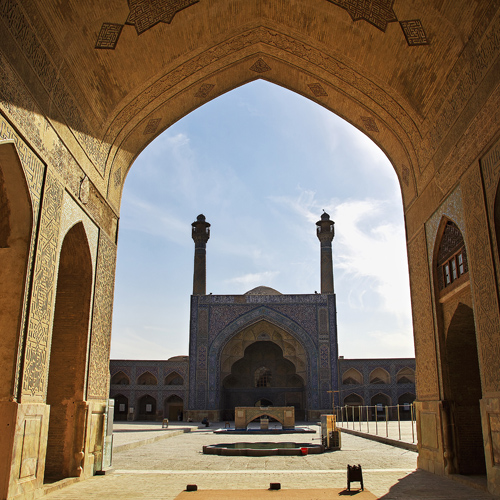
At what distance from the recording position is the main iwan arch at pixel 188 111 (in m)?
4.06

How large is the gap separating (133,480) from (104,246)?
2.58 metres

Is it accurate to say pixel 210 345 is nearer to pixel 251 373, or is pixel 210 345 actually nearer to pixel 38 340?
pixel 251 373

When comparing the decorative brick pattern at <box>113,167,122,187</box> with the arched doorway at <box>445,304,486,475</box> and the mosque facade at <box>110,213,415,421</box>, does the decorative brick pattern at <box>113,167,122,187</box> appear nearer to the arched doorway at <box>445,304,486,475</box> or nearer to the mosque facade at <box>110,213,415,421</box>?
the arched doorway at <box>445,304,486,475</box>

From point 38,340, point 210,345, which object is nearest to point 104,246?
point 38,340

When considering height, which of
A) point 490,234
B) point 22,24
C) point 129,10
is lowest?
point 490,234

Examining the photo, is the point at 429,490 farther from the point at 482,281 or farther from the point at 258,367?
the point at 258,367

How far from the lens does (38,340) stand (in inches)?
166

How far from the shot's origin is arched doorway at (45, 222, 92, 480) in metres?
5.05

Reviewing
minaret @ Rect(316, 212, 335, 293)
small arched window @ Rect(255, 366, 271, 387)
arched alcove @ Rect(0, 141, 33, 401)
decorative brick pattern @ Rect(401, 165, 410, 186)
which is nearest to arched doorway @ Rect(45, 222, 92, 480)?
arched alcove @ Rect(0, 141, 33, 401)

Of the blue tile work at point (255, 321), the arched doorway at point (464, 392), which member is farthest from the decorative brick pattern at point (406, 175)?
the blue tile work at point (255, 321)

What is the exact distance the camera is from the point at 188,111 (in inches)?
274

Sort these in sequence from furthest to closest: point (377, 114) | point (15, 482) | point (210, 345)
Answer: point (210, 345)
point (377, 114)
point (15, 482)

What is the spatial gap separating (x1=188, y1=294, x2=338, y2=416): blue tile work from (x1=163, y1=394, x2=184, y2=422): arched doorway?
2491 mm

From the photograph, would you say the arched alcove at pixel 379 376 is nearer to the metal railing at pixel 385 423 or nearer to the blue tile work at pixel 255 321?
the metal railing at pixel 385 423
